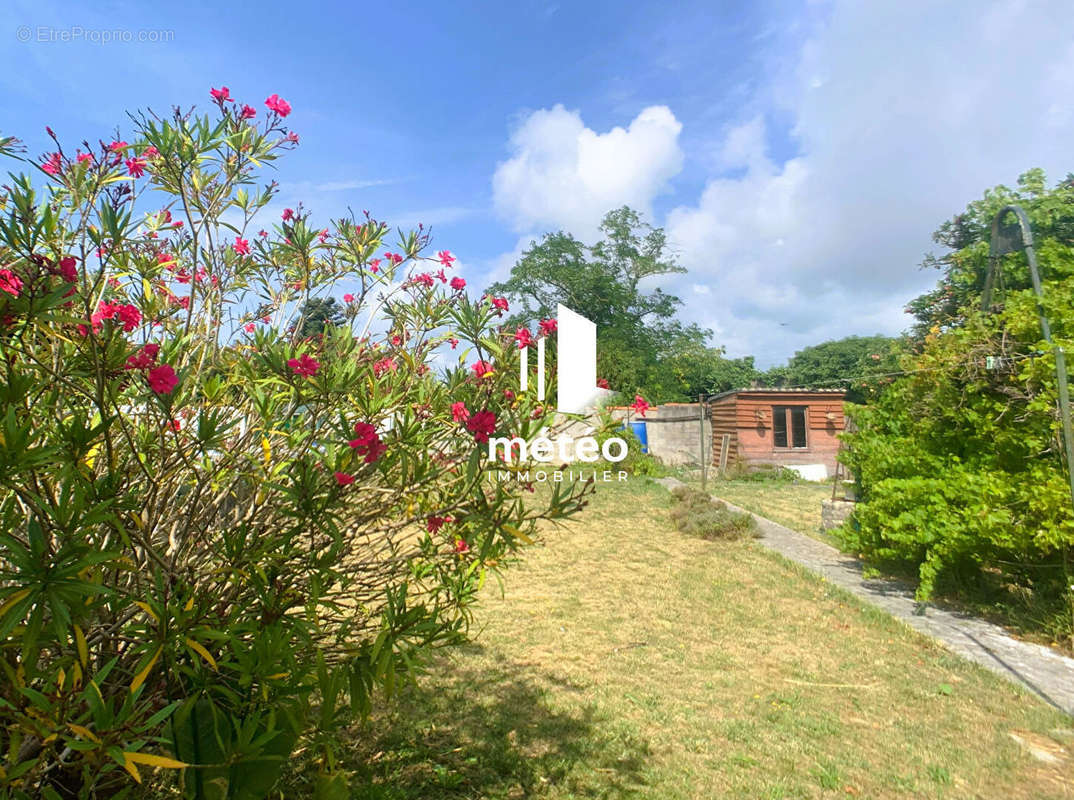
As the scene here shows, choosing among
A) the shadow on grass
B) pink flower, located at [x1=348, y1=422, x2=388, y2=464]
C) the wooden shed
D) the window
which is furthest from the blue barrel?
pink flower, located at [x1=348, y1=422, x2=388, y2=464]

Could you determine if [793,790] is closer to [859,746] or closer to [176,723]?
[859,746]

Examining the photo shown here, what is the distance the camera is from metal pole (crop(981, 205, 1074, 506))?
4363 millimetres

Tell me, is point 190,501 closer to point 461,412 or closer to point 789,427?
point 461,412

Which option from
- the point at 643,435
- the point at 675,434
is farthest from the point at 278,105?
the point at 675,434

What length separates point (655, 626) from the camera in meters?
5.40

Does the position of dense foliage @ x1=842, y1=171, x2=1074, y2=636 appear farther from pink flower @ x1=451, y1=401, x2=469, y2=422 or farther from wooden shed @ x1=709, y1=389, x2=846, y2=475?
wooden shed @ x1=709, y1=389, x2=846, y2=475

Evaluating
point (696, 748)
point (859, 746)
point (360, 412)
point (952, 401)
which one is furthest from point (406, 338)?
point (952, 401)

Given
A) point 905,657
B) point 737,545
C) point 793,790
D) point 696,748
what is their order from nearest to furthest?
point 793,790 < point 696,748 < point 905,657 < point 737,545

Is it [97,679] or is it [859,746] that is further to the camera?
[859,746]

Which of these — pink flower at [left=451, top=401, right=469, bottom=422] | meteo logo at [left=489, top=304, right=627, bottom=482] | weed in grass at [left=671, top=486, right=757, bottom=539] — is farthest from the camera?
weed in grass at [left=671, top=486, right=757, bottom=539]

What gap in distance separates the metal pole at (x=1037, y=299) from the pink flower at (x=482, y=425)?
4.49 metres

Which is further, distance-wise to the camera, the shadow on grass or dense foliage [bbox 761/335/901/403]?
dense foliage [bbox 761/335/901/403]

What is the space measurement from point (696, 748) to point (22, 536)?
333 centimetres

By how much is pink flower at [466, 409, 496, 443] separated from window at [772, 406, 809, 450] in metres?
19.0
